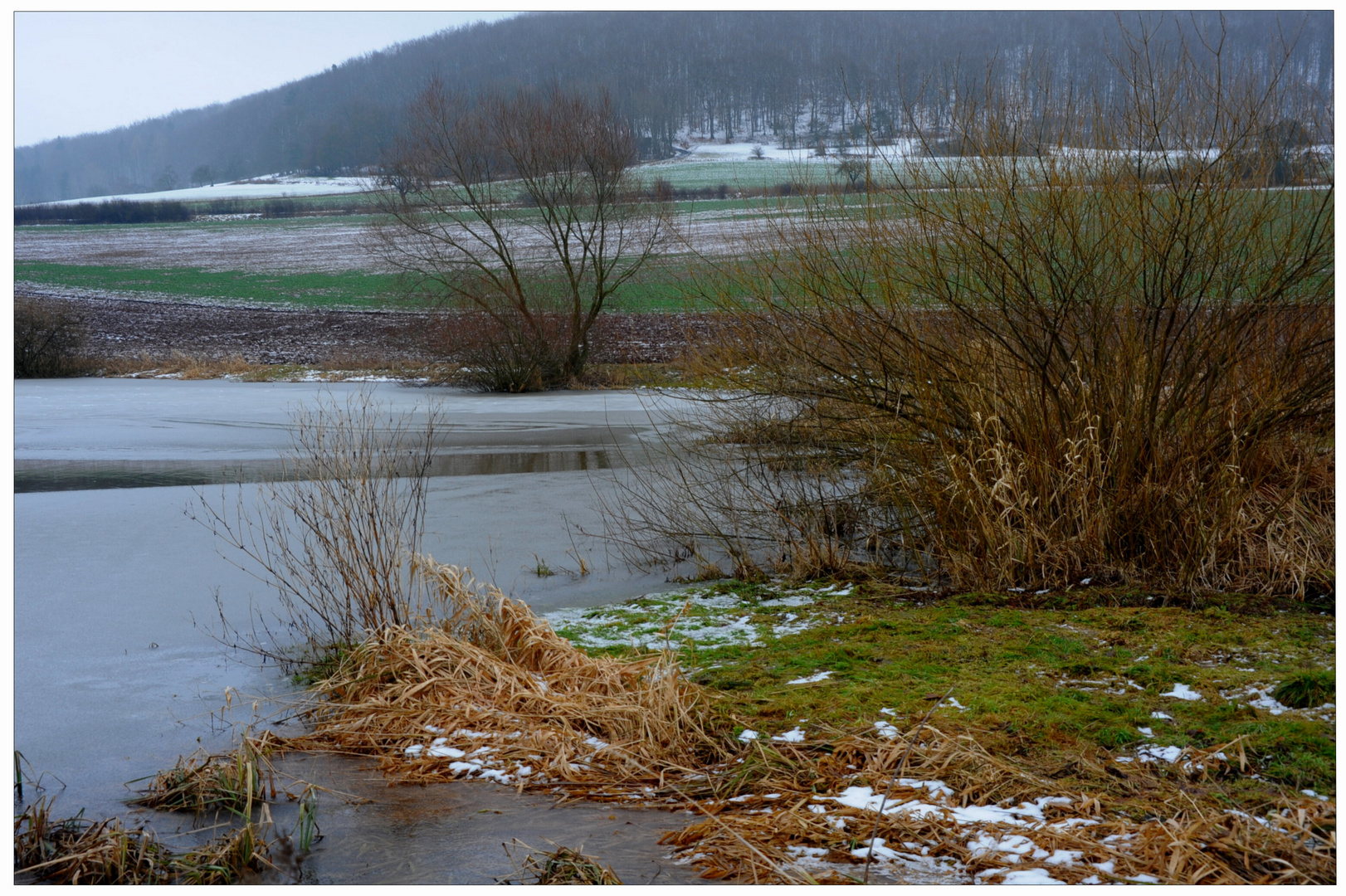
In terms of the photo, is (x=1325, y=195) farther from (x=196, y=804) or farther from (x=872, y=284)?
(x=196, y=804)

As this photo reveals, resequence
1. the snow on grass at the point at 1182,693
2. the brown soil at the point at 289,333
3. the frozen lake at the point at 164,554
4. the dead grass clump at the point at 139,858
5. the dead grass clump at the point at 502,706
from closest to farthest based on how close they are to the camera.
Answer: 1. the dead grass clump at the point at 139,858
2. the dead grass clump at the point at 502,706
3. the snow on grass at the point at 1182,693
4. the frozen lake at the point at 164,554
5. the brown soil at the point at 289,333

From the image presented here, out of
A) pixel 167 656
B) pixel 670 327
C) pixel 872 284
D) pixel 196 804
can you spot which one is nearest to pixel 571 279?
pixel 670 327

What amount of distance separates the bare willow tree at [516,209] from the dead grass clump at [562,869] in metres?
20.5

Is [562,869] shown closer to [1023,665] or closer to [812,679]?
[812,679]

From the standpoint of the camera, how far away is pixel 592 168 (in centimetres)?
2327

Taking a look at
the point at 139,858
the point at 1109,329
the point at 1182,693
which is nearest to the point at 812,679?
the point at 1182,693

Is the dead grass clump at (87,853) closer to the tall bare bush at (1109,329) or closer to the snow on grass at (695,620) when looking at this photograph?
the snow on grass at (695,620)

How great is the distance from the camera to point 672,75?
3800cm

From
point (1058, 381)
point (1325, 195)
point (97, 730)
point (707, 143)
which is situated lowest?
point (97, 730)

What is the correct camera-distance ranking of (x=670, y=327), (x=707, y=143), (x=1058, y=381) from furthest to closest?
(x=707, y=143)
(x=670, y=327)
(x=1058, y=381)

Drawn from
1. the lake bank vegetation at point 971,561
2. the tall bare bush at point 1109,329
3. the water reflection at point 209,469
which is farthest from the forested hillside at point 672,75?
the water reflection at point 209,469

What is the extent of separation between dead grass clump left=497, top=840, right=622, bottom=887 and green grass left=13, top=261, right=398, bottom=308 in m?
38.9

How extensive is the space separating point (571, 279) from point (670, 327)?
9044 mm

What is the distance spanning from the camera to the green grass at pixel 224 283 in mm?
42562
